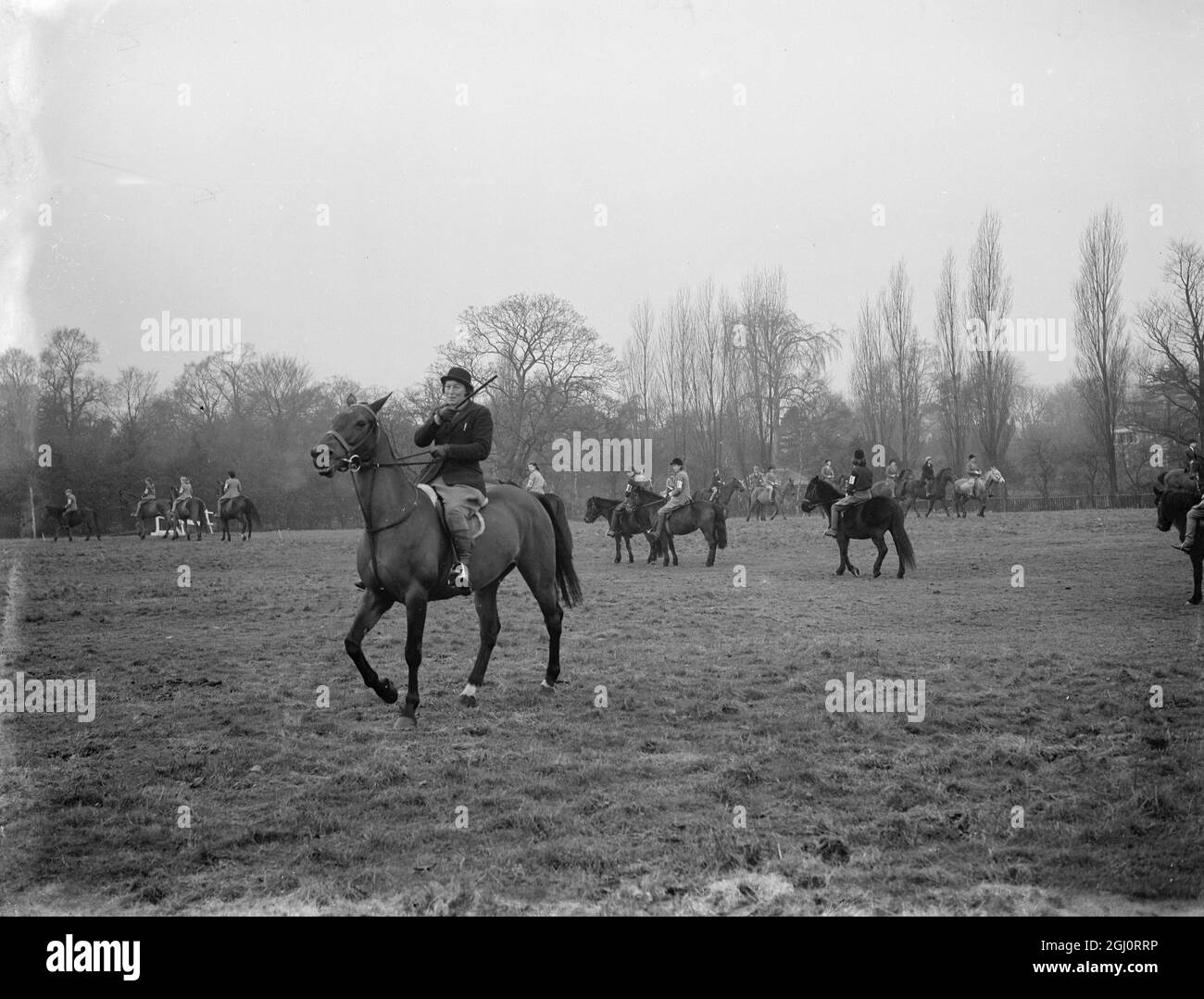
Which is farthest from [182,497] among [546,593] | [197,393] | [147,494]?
[546,593]

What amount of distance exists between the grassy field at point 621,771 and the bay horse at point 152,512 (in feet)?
66.4

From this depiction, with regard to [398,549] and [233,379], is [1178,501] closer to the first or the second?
[398,549]

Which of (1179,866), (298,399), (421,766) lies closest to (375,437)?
(421,766)

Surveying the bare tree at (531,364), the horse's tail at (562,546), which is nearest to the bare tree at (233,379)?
the bare tree at (531,364)

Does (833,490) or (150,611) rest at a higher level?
(833,490)

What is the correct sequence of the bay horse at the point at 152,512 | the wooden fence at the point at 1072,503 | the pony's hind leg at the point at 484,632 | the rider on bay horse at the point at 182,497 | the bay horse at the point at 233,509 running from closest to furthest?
the pony's hind leg at the point at 484,632 → the bay horse at the point at 233,509 → the rider on bay horse at the point at 182,497 → the bay horse at the point at 152,512 → the wooden fence at the point at 1072,503

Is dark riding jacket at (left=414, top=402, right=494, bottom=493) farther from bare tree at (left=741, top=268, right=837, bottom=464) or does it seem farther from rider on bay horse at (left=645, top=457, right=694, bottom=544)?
bare tree at (left=741, top=268, right=837, bottom=464)

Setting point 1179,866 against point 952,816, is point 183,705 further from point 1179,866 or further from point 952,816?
point 1179,866

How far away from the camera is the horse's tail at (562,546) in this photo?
9.12 metres

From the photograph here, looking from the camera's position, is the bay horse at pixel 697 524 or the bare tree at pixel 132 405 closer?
the bay horse at pixel 697 524

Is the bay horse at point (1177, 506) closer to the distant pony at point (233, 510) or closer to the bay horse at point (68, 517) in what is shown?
the distant pony at point (233, 510)

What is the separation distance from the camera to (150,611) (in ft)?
45.1
